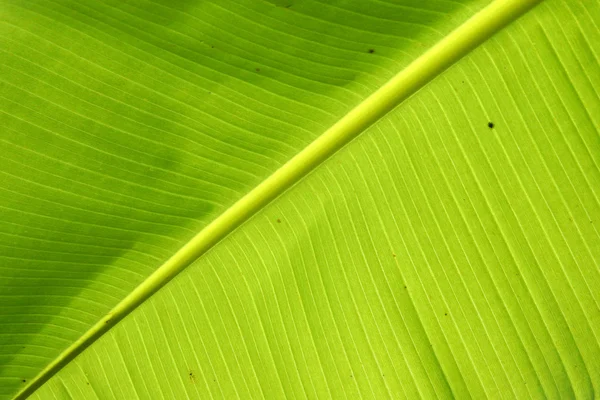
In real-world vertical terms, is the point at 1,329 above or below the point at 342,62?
below

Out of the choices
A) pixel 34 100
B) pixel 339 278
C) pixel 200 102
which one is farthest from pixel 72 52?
pixel 339 278

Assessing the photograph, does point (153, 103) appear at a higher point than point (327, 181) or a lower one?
higher

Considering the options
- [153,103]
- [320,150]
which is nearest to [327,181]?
[320,150]

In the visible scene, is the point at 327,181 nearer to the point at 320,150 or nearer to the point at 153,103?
the point at 320,150

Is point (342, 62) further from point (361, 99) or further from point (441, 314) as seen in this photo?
point (441, 314)

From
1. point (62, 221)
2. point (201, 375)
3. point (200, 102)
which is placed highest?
point (200, 102)
